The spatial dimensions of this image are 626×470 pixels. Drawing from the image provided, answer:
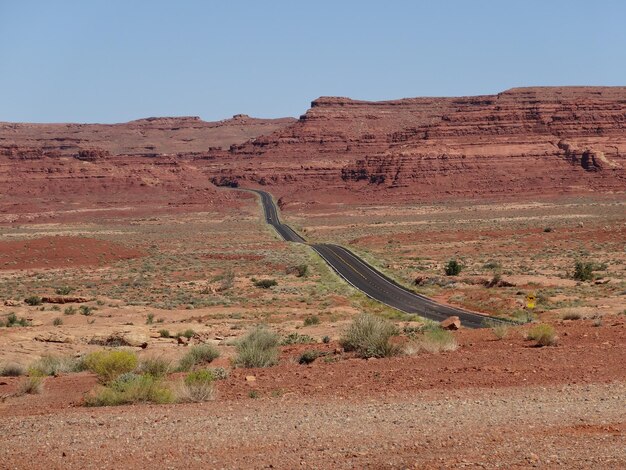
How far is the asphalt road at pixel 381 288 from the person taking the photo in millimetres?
36188

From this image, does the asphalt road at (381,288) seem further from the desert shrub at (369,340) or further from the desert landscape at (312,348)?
the desert shrub at (369,340)

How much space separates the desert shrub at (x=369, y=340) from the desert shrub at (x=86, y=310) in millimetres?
17995

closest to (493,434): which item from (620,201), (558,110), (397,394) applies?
(397,394)

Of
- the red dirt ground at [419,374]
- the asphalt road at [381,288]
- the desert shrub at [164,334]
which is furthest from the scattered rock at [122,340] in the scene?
the asphalt road at [381,288]

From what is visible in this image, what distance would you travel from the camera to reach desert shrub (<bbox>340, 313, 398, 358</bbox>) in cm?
1916

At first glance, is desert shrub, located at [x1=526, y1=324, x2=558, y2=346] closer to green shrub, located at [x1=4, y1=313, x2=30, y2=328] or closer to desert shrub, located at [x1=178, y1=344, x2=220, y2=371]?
desert shrub, located at [x1=178, y1=344, x2=220, y2=371]

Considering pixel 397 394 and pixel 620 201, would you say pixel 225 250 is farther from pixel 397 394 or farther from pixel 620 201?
pixel 620 201

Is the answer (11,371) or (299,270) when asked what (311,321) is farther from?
(299,270)

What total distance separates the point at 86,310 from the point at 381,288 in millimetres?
17485

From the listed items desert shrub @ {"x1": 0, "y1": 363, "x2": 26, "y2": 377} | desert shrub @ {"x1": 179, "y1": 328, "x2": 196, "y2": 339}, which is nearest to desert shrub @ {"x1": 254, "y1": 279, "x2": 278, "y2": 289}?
desert shrub @ {"x1": 179, "y1": 328, "x2": 196, "y2": 339}

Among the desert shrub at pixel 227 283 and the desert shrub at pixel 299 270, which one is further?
the desert shrub at pixel 299 270

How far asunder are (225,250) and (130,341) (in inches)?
1999

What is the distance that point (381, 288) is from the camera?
159ft

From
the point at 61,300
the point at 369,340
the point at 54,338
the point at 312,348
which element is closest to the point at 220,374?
the point at 369,340
